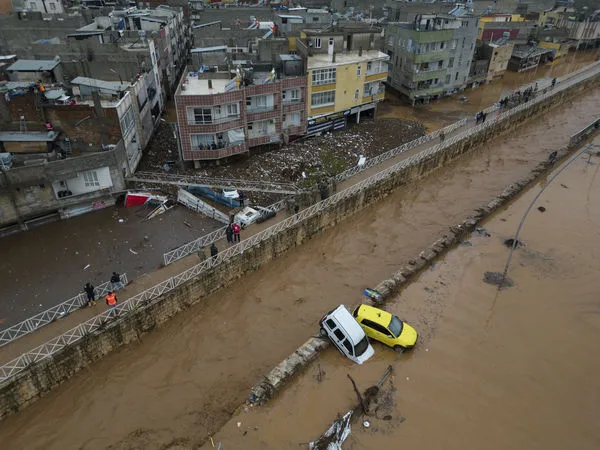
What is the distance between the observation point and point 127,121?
30.2 metres

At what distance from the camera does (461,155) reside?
39469 mm

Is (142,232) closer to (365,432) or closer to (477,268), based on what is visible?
(365,432)

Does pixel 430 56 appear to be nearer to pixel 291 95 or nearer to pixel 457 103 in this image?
pixel 457 103

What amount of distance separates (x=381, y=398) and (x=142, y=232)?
60.1 ft

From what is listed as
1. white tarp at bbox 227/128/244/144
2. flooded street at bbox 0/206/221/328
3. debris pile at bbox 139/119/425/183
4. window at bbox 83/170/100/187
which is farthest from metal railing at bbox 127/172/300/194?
white tarp at bbox 227/128/244/144

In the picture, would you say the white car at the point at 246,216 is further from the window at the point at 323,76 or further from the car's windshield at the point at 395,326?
the window at the point at 323,76

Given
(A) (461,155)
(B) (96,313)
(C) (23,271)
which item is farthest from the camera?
(A) (461,155)

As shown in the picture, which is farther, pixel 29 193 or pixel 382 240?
pixel 382 240

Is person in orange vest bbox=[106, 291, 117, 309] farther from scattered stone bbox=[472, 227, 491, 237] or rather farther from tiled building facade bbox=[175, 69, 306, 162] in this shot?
scattered stone bbox=[472, 227, 491, 237]

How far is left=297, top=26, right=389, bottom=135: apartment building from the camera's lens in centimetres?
3725

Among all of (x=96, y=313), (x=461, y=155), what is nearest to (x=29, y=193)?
(x=96, y=313)

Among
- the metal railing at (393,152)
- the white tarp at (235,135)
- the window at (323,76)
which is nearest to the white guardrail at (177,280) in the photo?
the metal railing at (393,152)

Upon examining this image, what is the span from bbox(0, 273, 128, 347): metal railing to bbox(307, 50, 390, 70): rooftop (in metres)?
26.2

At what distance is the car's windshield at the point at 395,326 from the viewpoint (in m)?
19.1
